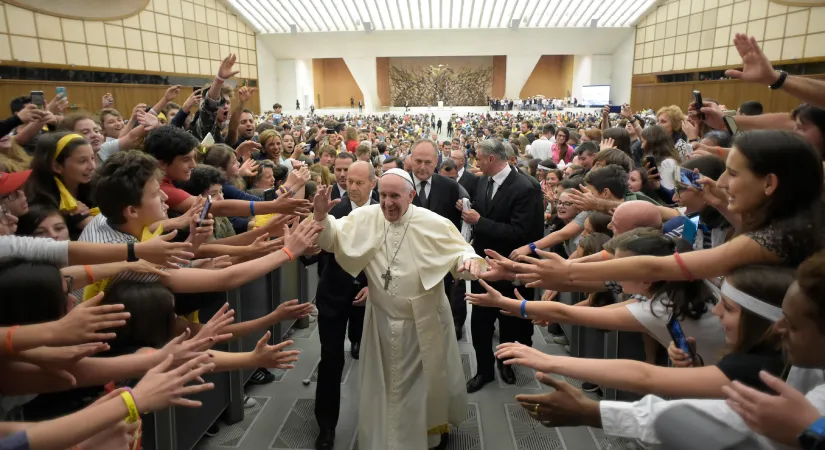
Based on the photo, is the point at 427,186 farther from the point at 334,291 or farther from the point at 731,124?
the point at 731,124

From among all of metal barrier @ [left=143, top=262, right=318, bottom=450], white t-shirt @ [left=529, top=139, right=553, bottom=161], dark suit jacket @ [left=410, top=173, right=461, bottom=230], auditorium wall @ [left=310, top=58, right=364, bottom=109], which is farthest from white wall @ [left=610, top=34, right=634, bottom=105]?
metal barrier @ [left=143, top=262, right=318, bottom=450]

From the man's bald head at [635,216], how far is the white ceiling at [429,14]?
92.2ft

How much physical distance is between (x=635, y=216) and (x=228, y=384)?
2820 mm

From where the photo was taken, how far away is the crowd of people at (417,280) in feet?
5.00

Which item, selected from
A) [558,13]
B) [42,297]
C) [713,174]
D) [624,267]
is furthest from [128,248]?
[558,13]

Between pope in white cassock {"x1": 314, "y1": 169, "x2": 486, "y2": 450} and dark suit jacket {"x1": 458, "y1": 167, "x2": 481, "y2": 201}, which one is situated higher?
dark suit jacket {"x1": 458, "y1": 167, "x2": 481, "y2": 201}

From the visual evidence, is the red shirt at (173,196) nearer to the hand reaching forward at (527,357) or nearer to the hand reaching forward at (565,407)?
the hand reaching forward at (527,357)

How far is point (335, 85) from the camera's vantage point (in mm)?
37469

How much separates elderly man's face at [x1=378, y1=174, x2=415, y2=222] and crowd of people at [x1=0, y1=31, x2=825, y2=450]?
0.04ft

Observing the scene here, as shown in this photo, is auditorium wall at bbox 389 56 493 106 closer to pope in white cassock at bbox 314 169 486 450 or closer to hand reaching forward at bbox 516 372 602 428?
pope in white cassock at bbox 314 169 486 450

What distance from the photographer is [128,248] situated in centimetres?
220

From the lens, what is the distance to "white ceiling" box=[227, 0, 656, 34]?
2848cm

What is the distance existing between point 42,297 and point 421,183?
3.13 m

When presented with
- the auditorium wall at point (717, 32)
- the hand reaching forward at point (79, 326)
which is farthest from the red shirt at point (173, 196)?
the auditorium wall at point (717, 32)
